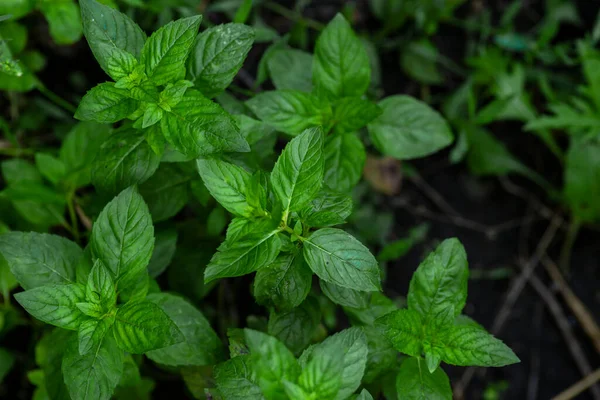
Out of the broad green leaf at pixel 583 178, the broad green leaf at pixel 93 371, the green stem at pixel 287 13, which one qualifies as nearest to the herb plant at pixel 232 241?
the broad green leaf at pixel 93 371

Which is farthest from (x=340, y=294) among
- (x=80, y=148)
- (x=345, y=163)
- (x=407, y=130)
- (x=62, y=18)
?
(x=62, y=18)

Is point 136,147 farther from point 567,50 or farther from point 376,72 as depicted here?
point 567,50

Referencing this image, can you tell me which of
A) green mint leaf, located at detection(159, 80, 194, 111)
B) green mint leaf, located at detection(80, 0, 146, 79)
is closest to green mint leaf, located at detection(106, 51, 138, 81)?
green mint leaf, located at detection(80, 0, 146, 79)

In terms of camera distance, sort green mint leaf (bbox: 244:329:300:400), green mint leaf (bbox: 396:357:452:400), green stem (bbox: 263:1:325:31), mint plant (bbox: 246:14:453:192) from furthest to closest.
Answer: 1. green stem (bbox: 263:1:325:31)
2. mint plant (bbox: 246:14:453:192)
3. green mint leaf (bbox: 396:357:452:400)
4. green mint leaf (bbox: 244:329:300:400)

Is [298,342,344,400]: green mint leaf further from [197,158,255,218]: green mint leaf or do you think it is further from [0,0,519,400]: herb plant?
[197,158,255,218]: green mint leaf

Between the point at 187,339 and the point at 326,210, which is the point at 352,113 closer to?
the point at 326,210

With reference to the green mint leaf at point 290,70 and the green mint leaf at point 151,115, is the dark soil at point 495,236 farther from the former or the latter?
the green mint leaf at point 151,115
